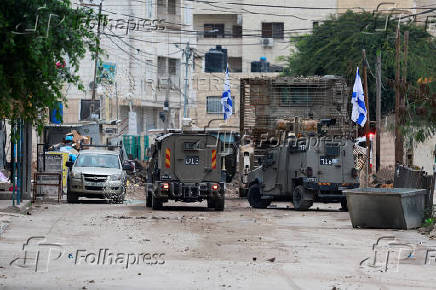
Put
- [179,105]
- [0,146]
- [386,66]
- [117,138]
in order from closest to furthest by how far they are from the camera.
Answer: [0,146] → [117,138] → [386,66] → [179,105]

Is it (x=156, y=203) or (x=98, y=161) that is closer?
(x=156, y=203)

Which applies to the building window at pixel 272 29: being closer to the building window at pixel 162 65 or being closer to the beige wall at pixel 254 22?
the beige wall at pixel 254 22

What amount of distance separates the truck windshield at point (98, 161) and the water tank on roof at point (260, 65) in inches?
1790

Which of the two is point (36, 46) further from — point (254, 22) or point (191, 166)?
point (254, 22)

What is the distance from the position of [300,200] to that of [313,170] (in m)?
1.14

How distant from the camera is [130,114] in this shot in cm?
5625

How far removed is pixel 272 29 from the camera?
84875 mm

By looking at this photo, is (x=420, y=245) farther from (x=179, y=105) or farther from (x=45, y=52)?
(x=179, y=105)

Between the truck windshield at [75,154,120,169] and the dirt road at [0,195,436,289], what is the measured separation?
8166mm

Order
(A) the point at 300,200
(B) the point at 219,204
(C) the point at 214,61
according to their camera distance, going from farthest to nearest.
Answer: (C) the point at 214,61, (A) the point at 300,200, (B) the point at 219,204

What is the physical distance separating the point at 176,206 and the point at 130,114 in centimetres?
2434

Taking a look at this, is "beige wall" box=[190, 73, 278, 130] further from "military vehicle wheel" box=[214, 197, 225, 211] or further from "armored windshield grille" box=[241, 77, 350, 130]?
"military vehicle wheel" box=[214, 197, 225, 211]

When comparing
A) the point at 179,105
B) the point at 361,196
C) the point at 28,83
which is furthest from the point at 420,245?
the point at 179,105

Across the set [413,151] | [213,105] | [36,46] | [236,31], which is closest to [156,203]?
[36,46]
